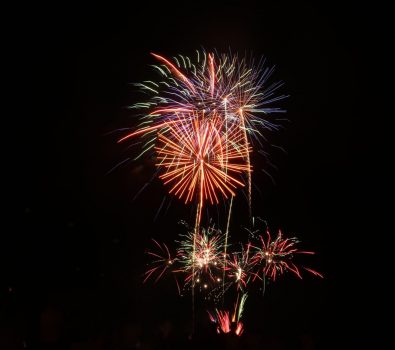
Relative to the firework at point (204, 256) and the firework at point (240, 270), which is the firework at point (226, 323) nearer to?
the firework at point (240, 270)

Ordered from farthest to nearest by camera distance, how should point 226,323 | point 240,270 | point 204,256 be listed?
point 204,256 → point 240,270 → point 226,323

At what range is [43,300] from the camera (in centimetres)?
428

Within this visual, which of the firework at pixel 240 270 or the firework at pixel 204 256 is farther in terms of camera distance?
the firework at pixel 204 256

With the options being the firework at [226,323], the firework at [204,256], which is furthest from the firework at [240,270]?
the firework at [226,323]

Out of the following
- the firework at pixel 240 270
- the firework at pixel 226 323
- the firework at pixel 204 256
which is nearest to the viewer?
the firework at pixel 226 323

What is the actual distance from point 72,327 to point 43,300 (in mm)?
351

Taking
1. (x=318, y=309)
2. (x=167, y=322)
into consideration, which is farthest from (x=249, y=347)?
(x=318, y=309)

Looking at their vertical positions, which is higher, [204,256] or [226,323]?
[204,256]

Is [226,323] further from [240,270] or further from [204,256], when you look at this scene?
[204,256]

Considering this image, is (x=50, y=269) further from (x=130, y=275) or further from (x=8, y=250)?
(x=130, y=275)

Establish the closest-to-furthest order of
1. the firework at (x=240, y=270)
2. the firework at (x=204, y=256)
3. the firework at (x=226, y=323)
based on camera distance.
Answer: the firework at (x=226, y=323) → the firework at (x=240, y=270) → the firework at (x=204, y=256)

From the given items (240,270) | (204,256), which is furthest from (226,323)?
(204,256)

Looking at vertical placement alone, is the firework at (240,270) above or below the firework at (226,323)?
above

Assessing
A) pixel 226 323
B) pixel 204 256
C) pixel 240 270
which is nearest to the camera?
pixel 226 323
